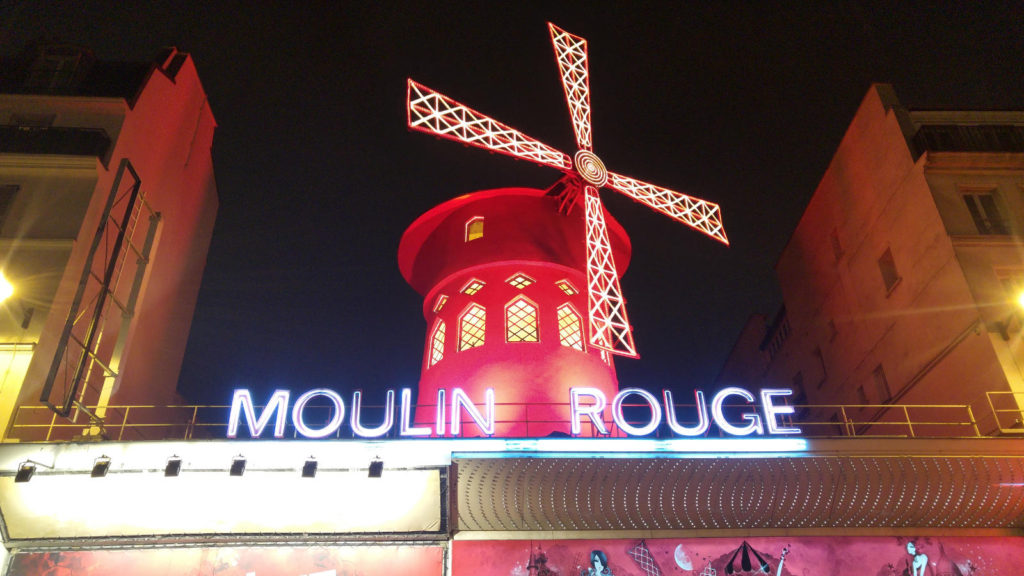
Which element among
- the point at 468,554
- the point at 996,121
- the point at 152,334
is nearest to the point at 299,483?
the point at 468,554

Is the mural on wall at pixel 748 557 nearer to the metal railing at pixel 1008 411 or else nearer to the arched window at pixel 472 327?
the metal railing at pixel 1008 411

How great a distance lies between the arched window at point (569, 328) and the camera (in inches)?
529

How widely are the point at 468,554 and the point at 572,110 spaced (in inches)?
366

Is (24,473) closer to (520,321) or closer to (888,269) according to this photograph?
(520,321)

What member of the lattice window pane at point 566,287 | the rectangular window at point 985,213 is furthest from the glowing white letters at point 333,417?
the rectangular window at point 985,213

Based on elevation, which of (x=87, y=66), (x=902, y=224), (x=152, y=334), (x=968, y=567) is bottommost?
(x=968, y=567)

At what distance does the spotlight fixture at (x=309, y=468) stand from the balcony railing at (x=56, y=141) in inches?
231

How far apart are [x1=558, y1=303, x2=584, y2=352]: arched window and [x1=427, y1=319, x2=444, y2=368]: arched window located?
2126mm

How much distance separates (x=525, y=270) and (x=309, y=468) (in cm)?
571

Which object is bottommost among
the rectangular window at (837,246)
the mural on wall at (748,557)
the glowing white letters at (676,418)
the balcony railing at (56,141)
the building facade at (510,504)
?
the mural on wall at (748,557)

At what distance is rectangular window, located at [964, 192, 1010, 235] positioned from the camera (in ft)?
41.1

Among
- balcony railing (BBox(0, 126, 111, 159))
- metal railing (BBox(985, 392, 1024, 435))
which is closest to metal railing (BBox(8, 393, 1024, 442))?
metal railing (BBox(985, 392, 1024, 435))

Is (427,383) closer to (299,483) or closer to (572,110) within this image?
(299,483)

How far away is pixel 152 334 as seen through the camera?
559 inches
